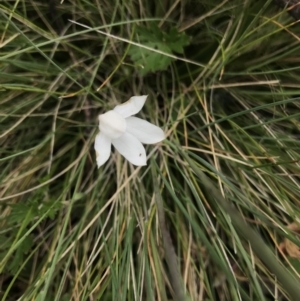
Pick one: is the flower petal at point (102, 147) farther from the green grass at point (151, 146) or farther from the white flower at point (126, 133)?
the green grass at point (151, 146)

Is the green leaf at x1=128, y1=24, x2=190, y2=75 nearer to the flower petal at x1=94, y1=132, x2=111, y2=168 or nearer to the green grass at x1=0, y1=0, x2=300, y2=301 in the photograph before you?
the green grass at x1=0, y1=0, x2=300, y2=301

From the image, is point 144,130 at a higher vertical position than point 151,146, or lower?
higher

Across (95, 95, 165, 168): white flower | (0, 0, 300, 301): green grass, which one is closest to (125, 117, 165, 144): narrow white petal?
(95, 95, 165, 168): white flower

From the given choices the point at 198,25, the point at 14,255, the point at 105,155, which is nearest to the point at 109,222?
the point at 14,255

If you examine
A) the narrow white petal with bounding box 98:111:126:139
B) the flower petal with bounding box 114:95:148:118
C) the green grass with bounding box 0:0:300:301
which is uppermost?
the flower petal with bounding box 114:95:148:118

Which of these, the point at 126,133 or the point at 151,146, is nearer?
the point at 126,133

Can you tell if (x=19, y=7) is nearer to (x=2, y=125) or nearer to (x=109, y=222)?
(x=2, y=125)

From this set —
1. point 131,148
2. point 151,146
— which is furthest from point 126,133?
point 151,146

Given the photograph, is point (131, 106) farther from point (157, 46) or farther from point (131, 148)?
point (157, 46)
